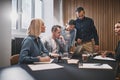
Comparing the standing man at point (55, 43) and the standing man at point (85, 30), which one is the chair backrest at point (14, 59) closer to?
the standing man at point (55, 43)

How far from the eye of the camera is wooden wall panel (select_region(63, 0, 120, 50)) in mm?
5953

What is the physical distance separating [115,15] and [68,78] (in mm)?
4844

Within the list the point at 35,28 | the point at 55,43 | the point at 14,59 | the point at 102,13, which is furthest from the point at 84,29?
the point at 14,59

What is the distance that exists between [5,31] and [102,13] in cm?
429

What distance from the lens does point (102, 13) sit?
597 cm

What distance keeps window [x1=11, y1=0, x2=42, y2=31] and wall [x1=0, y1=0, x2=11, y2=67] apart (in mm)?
1747

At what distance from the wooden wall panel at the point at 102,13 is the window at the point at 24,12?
1.01 m

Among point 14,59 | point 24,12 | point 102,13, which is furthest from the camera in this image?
point 102,13

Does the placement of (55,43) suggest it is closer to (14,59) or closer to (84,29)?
(14,59)

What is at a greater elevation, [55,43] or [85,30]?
[85,30]

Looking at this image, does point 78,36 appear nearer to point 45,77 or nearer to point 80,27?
point 80,27

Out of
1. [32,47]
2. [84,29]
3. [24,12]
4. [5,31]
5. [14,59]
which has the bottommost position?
[14,59]

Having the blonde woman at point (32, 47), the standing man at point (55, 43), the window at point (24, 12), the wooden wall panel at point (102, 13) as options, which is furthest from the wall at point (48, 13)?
the blonde woman at point (32, 47)

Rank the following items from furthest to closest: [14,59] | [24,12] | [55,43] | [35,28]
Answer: [24,12] → [55,43] → [35,28] → [14,59]
